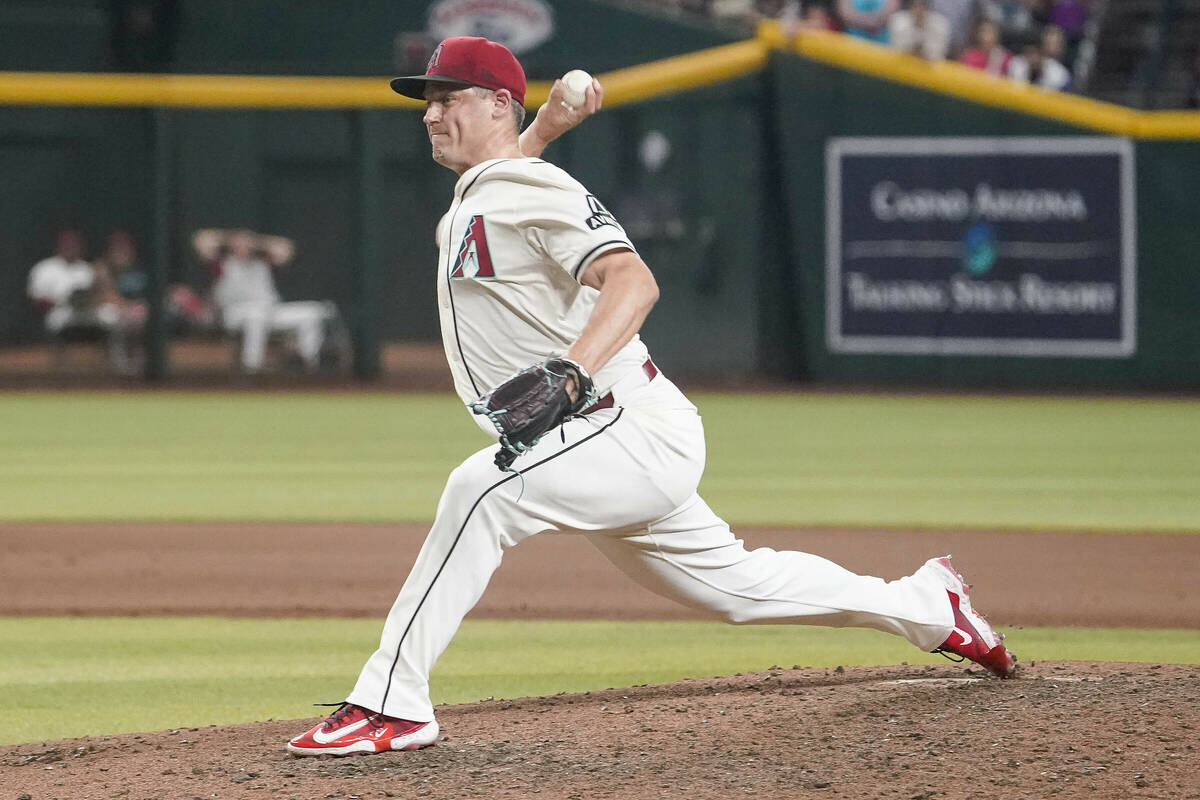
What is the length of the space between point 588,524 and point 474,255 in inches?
25.0

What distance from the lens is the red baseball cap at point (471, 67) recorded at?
11.9 ft

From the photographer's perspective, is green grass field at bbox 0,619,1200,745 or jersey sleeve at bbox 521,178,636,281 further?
green grass field at bbox 0,619,1200,745

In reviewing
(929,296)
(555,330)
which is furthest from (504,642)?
(929,296)

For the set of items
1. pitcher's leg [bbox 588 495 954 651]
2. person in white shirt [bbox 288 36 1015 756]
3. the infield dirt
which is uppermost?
person in white shirt [bbox 288 36 1015 756]

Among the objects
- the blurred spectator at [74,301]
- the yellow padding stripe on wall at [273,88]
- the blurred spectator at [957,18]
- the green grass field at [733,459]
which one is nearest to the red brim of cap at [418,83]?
the green grass field at [733,459]

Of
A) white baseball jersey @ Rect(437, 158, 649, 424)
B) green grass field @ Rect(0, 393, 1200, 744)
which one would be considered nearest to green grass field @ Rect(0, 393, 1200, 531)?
green grass field @ Rect(0, 393, 1200, 744)

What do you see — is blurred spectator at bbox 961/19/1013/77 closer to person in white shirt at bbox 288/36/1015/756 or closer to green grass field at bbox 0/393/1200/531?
green grass field at bbox 0/393/1200/531

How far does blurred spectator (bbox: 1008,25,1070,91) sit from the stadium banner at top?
1.15 m

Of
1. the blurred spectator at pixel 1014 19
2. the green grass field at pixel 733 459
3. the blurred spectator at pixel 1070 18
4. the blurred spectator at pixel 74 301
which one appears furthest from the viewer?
the blurred spectator at pixel 1070 18

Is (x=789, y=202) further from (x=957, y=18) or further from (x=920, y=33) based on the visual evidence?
(x=957, y=18)

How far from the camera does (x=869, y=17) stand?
1627cm

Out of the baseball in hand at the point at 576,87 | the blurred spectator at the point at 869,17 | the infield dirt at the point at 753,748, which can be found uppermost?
the blurred spectator at the point at 869,17

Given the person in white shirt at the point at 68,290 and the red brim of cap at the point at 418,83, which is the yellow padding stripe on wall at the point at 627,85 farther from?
the red brim of cap at the point at 418,83

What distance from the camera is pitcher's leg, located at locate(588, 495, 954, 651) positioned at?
149 inches
